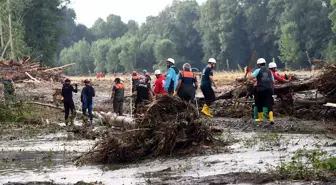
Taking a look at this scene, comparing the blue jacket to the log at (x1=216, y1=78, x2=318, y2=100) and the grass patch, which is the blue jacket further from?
the grass patch

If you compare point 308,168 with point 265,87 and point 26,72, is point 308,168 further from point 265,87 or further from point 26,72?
point 26,72

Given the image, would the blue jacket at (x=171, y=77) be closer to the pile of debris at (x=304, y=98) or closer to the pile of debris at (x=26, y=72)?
the pile of debris at (x=304, y=98)

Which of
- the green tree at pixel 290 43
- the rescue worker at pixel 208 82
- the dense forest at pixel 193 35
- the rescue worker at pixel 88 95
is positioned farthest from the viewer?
the green tree at pixel 290 43

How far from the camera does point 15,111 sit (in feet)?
73.2

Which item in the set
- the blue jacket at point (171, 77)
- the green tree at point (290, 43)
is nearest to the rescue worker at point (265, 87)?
the blue jacket at point (171, 77)

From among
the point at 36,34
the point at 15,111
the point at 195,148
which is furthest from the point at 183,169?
the point at 36,34

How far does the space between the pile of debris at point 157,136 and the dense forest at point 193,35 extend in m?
38.5

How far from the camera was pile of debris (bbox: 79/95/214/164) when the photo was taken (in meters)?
12.2

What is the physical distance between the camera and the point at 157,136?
1221 cm

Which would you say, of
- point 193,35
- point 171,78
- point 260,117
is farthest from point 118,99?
point 193,35

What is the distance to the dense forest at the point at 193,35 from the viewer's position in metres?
64.8

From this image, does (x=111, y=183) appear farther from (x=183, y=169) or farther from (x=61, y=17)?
(x=61, y=17)

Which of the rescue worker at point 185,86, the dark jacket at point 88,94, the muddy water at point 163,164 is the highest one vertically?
the rescue worker at point 185,86

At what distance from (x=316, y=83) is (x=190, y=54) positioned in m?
107
